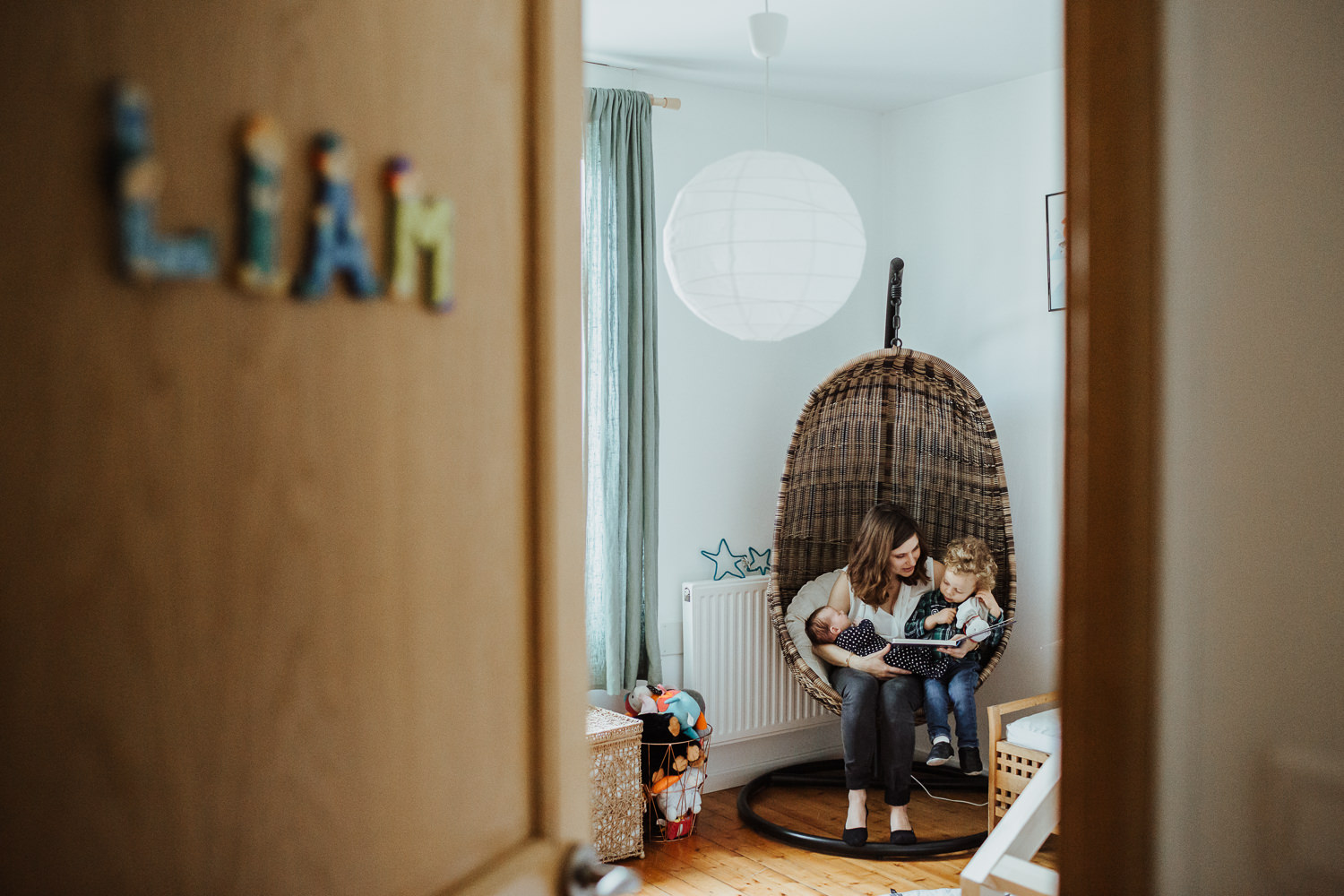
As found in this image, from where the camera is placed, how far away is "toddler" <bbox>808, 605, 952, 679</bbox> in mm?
3219

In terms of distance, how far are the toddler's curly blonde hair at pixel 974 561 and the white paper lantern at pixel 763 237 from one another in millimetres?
1179

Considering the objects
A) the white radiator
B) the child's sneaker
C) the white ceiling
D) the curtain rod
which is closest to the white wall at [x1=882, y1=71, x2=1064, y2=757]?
the white ceiling

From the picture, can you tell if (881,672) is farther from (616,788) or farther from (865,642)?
(616,788)

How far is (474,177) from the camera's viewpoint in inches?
32.4

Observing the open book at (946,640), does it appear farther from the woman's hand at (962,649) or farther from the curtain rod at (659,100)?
the curtain rod at (659,100)

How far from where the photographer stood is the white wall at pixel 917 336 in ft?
11.8

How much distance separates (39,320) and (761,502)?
11.3 ft

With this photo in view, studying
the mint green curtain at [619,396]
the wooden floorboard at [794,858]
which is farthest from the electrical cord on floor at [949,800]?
the mint green curtain at [619,396]

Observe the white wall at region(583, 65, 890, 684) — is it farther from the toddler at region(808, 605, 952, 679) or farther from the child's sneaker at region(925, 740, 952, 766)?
the child's sneaker at region(925, 740, 952, 766)

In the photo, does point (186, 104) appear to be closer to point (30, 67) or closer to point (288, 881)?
point (30, 67)

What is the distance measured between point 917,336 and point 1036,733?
1.75 m

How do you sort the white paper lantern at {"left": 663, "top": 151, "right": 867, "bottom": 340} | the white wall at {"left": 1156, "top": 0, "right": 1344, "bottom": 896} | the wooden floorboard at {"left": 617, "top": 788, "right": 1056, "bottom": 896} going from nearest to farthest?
1. the white wall at {"left": 1156, "top": 0, "right": 1344, "bottom": 896}
2. the white paper lantern at {"left": 663, "top": 151, "right": 867, "bottom": 340}
3. the wooden floorboard at {"left": 617, "top": 788, "right": 1056, "bottom": 896}

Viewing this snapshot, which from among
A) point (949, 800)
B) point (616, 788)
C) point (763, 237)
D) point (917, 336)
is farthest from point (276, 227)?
point (917, 336)

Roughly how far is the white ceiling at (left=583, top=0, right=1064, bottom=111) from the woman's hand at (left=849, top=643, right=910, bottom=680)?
2009 mm
